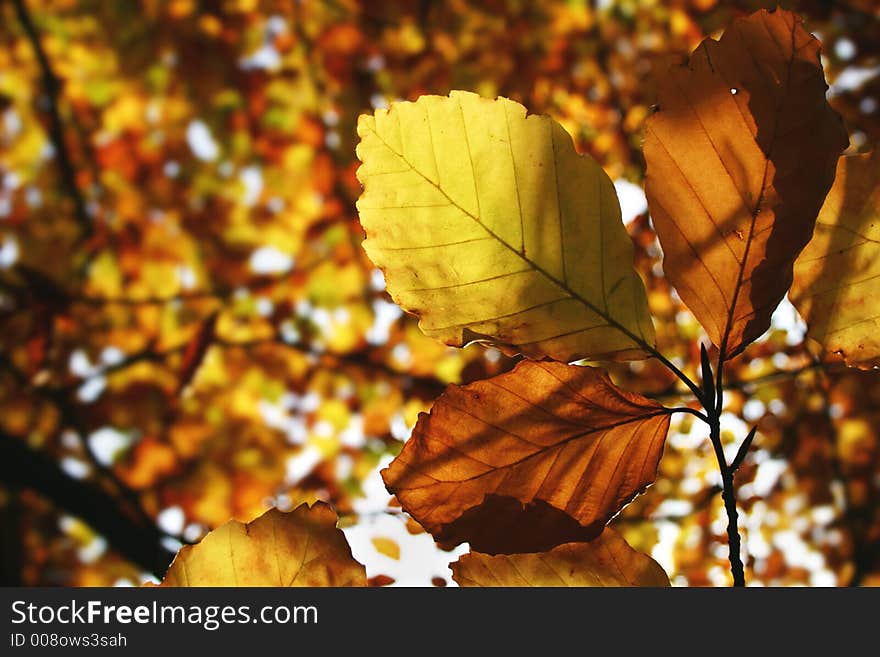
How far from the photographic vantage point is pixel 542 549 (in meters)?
0.38

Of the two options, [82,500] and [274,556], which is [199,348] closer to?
[82,500]

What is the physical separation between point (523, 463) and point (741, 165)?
0.20 metres

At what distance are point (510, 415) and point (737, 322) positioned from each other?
0.13 m

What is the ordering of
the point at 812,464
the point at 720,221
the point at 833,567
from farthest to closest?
the point at 833,567, the point at 812,464, the point at 720,221

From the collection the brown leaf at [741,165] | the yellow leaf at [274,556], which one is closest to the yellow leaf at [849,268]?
the brown leaf at [741,165]

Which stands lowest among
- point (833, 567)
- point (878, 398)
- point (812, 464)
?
point (833, 567)

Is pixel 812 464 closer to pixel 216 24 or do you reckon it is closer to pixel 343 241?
pixel 343 241

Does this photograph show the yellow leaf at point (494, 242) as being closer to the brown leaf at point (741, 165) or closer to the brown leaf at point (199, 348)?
the brown leaf at point (741, 165)

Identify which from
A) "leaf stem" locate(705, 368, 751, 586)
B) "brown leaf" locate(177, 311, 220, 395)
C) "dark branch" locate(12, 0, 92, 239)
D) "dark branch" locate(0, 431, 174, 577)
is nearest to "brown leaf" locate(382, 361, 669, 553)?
"leaf stem" locate(705, 368, 751, 586)

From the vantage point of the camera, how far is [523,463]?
383 mm

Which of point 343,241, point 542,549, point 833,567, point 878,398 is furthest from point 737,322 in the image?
point 833,567

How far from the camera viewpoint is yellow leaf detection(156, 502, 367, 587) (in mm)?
423

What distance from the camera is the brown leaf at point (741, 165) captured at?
1.06ft

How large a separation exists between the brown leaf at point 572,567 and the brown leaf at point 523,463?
49 mm
